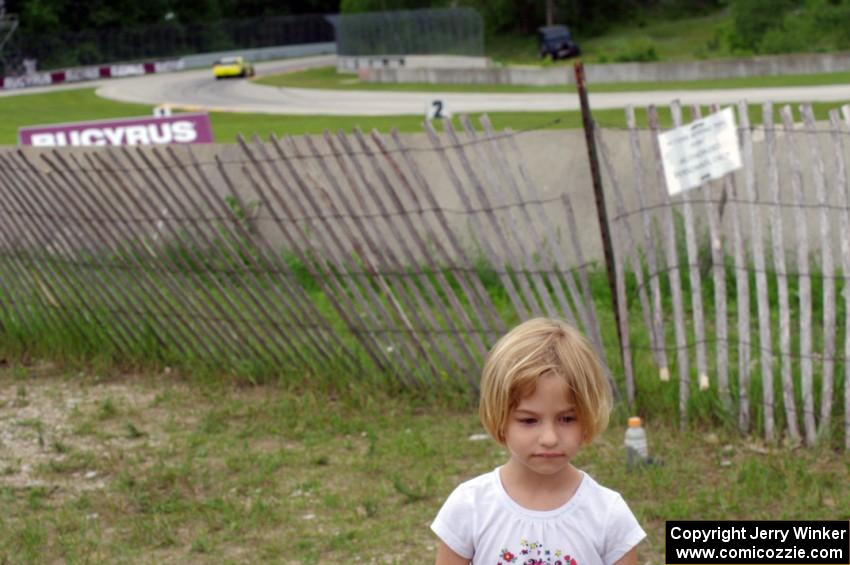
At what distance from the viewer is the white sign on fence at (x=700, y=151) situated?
654 centimetres

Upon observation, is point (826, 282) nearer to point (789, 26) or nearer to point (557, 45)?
point (789, 26)

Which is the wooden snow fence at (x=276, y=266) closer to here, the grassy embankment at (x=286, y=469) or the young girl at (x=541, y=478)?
the grassy embankment at (x=286, y=469)

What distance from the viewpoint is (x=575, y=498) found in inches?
123

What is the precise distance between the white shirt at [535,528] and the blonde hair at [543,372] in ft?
0.49

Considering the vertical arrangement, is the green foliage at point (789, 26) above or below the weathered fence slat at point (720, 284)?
below

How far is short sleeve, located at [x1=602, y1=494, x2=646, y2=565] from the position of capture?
10.2ft

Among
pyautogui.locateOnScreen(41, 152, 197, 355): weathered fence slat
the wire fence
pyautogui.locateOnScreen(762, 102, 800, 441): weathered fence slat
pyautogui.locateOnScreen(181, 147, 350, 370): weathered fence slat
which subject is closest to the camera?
pyautogui.locateOnScreen(762, 102, 800, 441): weathered fence slat

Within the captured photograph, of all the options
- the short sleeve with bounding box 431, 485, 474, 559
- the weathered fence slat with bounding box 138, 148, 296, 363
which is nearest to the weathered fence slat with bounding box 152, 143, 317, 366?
the weathered fence slat with bounding box 138, 148, 296, 363

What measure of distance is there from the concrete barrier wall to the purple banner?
82.1 feet

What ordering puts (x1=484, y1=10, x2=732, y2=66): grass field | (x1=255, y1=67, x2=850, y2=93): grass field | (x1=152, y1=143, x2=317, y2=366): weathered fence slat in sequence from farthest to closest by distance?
(x1=484, y1=10, x2=732, y2=66): grass field
(x1=255, y1=67, x2=850, y2=93): grass field
(x1=152, y1=143, x2=317, y2=366): weathered fence slat

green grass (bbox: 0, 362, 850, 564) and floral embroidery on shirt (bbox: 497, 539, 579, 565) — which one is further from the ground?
floral embroidery on shirt (bbox: 497, 539, 579, 565)

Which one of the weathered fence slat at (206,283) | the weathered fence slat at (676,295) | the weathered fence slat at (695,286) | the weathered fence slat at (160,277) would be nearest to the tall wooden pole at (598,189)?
the weathered fence slat at (676,295)

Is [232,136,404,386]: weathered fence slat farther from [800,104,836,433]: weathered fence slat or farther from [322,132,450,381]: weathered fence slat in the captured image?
[800,104,836,433]: weathered fence slat

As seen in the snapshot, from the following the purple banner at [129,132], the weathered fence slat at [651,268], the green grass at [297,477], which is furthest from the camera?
the purple banner at [129,132]
